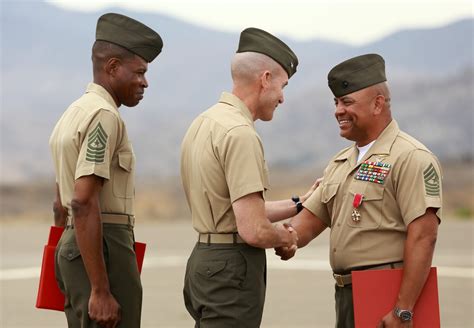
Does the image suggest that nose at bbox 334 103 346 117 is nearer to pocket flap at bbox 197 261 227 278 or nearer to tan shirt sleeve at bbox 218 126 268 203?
tan shirt sleeve at bbox 218 126 268 203

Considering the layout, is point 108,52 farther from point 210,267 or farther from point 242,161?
point 210,267

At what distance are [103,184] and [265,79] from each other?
100 cm

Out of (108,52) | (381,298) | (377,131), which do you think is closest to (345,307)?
(381,298)

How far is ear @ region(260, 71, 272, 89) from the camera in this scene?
5.07m

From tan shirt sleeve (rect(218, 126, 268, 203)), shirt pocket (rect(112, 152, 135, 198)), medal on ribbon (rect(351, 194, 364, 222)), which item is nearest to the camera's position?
tan shirt sleeve (rect(218, 126, 268, 203))

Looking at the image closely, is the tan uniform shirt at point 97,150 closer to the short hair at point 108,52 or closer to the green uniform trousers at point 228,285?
the short hair at point 108,52

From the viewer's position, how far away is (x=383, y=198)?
16.6 feet

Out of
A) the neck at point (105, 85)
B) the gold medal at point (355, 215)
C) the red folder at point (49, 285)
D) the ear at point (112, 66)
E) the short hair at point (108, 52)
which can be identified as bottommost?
the red folder at point (49, 285)

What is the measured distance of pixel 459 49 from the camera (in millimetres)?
147375

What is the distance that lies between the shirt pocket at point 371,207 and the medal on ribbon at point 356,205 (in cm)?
1

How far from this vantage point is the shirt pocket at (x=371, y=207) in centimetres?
505

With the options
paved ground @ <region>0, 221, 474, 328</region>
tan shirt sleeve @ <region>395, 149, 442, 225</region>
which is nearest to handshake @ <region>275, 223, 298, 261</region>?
tan shirt sleeve @ <region>395, 149, 442, 225</region>

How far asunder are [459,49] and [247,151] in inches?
5801

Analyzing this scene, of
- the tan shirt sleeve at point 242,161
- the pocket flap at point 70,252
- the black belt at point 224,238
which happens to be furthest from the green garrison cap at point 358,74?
the pocket flap at point 70,252
